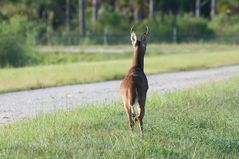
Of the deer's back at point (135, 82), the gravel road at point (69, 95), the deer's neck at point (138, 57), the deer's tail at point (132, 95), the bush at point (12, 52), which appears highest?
the deer's neck at point (138, 57)

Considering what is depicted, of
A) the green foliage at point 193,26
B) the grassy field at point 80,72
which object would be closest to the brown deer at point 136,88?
the grassy field at point 80,72

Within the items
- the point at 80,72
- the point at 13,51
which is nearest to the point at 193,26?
the point at 13,51

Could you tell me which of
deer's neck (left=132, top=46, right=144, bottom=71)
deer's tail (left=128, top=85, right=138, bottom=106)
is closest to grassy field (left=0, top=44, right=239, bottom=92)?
deer's neck (left=132, top=46, right=144, bottom=71)

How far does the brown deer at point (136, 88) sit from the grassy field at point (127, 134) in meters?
0.38

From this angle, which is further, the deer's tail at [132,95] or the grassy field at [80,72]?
the grassy field at [80,72]

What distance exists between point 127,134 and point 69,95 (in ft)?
26.4

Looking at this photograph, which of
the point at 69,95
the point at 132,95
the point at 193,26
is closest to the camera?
the point at 132,95

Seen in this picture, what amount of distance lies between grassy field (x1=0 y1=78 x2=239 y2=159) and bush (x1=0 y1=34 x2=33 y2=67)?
19.4 m

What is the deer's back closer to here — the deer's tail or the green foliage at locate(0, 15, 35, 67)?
the deer's tail

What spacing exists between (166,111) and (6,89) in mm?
7553

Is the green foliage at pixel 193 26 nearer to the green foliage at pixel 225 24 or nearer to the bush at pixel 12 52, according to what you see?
the green foliage at pixel 225 24

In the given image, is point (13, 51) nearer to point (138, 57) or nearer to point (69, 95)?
point (69, 95)

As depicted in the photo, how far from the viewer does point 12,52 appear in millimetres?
34219

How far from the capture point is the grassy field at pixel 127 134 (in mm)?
9947
